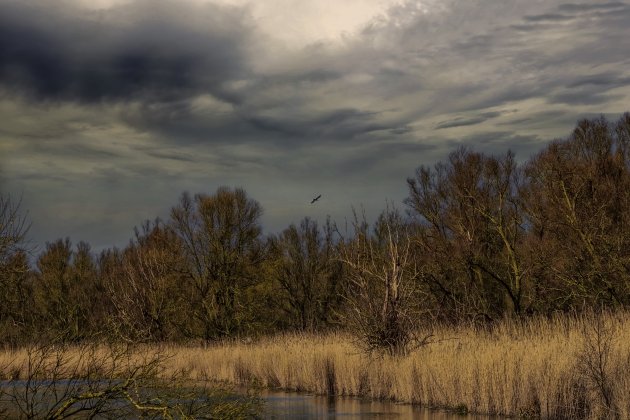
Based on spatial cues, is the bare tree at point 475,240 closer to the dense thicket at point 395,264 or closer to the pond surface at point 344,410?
the dense thicket at point 395,264

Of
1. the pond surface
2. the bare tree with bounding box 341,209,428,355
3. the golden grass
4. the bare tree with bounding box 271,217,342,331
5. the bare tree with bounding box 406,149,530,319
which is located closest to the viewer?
the golden grass

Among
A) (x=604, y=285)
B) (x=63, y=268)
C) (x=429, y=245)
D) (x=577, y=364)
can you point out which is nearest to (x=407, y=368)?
(x=577, y=364)

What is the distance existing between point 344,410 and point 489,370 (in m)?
3.78

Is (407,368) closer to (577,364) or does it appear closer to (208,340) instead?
(577,364)

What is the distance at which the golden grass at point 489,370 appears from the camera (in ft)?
44.8

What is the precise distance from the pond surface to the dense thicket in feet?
7.77

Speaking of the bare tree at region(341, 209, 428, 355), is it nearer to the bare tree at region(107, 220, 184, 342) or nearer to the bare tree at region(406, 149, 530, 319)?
the bare tree at region(406, 149, 530, 319)

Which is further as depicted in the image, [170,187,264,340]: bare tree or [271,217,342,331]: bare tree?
[271,217,342,331]: bare tree

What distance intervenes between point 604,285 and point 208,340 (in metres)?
20.4

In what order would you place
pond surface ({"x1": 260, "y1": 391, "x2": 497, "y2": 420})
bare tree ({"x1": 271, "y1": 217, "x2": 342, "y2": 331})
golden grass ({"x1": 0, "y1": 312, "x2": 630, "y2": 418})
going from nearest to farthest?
golden grass ({"x1": 0, "y1": 312, "x2": 630, "y2": 418})
pond surface ({"x1": 260, "y1": 391, "x2": 497, "y2": 420})
bare tree ({"x1": 271, "y1": 217, "x2": 342, "y2": 331})

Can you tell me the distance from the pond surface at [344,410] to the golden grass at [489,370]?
0.49m

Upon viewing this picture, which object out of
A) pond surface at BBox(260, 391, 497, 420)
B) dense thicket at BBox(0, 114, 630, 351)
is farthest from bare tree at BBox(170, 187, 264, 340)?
pond surface at BBox(260, 391, 497, 420)

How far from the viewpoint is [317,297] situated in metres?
48.1

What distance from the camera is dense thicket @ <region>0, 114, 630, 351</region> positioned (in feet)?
70.5
